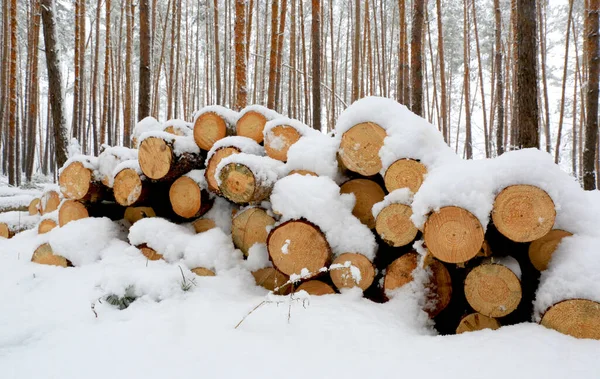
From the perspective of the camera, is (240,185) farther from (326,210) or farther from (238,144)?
(326,210)

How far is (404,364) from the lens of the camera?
138 centimetres

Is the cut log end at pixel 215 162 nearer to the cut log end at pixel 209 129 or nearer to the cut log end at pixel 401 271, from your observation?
the cut log end at pixel 209 129

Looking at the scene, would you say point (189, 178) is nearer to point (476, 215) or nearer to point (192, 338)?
point (192, 338)

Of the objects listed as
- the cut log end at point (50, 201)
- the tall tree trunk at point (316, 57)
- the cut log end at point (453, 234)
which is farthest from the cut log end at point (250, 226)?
the tall tree trunk at point (316, 57)

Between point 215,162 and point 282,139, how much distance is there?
0.54 meters

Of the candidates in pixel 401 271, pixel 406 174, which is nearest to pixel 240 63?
pixel 406 174

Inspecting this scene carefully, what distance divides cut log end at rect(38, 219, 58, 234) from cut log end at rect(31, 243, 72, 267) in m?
0.71

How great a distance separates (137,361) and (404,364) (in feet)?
3.56

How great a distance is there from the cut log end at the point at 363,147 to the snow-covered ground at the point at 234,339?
2.65 feet

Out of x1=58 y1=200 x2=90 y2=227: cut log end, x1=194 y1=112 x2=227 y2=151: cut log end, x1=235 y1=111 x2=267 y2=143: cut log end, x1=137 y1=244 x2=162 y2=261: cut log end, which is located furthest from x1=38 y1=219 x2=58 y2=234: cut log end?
x1=235 y1=111 x2=267 y2=143: cut log end

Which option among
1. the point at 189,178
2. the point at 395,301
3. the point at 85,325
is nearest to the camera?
the point at 85,325

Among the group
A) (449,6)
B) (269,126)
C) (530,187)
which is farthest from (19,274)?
(449,6)

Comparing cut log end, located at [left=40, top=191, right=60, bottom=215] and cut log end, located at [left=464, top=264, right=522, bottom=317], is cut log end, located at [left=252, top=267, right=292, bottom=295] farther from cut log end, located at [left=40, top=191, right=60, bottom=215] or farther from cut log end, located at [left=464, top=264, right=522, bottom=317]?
cut log end, located at [left=40, top=191, right=60, bottom=215]

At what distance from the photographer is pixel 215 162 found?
259cm
